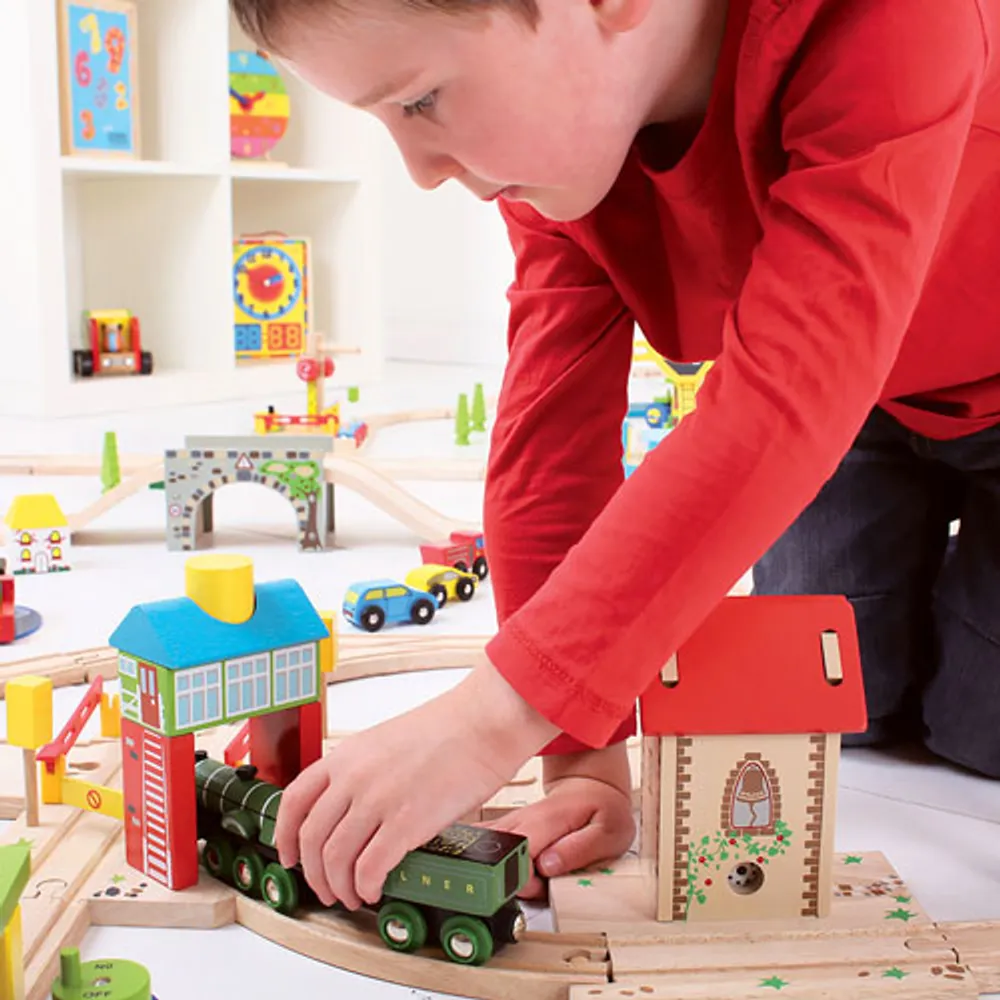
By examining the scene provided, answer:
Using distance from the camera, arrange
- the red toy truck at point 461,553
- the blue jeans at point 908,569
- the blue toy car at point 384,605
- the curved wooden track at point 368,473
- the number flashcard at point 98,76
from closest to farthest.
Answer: the blue jeans at point 908,569 → the blue toy car at point 384,605 → the red toy truck at point 461,553 → the curved wooden track at point 368,473 → the number flashcard at point 98,76

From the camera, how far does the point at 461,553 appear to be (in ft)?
4.38

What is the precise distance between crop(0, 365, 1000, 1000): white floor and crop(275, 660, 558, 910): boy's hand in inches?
2.8

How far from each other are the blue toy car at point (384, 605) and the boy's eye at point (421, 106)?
0.63 metres

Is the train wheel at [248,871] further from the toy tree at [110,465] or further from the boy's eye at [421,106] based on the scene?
the toy tree at [110,465]

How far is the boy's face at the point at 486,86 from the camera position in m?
0.53

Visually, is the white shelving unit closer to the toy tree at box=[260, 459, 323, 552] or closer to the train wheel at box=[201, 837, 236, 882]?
the toy tree at box=[260, 459, 323, 552]

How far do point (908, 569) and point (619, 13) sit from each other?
572 mm

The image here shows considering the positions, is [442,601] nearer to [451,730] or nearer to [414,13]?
[451,730]

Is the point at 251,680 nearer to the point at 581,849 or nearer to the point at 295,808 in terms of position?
the point at 295,808

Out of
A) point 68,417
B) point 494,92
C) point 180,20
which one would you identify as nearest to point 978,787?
point 494,92

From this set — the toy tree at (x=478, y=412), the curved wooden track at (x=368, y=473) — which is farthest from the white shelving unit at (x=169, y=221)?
the toy tree at (x=478, y=412)

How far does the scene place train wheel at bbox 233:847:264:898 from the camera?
26.3 inches

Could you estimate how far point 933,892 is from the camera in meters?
0.73

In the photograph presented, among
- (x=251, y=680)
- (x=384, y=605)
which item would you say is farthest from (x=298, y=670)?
(x=384, y=605)
